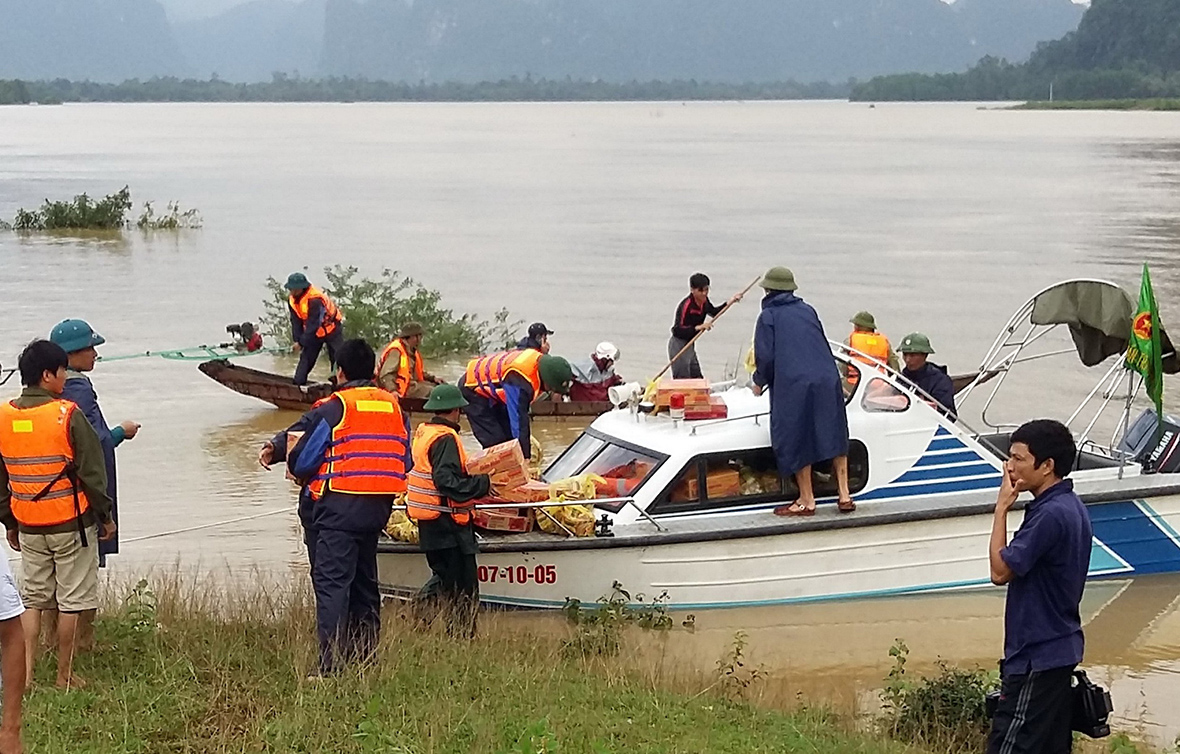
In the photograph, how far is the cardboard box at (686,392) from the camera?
10352mm

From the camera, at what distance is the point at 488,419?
1108cm

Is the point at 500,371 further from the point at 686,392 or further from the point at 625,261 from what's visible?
the point at 625,261

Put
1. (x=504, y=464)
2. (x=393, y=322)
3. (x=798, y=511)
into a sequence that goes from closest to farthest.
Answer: (x=504, y=464), (x=798, y=511), (x=393, y=322)

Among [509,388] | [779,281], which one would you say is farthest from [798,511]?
[509,388]

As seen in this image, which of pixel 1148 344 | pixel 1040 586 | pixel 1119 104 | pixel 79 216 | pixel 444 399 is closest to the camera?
pixel 1040 586

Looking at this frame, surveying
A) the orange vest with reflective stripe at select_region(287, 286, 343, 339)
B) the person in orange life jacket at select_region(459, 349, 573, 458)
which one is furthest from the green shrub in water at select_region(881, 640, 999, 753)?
the orange vest with reflective stripe at select_region(287, 286, 343, 339)

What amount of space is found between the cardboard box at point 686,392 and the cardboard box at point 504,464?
125 centimetres

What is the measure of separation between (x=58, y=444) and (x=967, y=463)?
631 cm

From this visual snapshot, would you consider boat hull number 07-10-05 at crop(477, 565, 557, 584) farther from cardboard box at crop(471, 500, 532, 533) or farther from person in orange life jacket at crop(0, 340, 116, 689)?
person in orange life jacket at crop(0, 340, 116, 689)

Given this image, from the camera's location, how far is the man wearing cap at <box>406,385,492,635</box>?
8.70 m

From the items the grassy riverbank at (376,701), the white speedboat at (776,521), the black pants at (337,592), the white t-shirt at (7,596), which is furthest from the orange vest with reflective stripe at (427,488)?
the white t-shirt at (7,596)

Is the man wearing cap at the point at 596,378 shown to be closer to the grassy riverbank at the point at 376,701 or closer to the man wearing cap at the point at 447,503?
the man wearing cap at the point at 447,503

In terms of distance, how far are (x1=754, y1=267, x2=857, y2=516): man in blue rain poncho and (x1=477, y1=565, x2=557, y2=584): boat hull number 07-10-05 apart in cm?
162

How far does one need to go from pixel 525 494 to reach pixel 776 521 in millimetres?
1692
